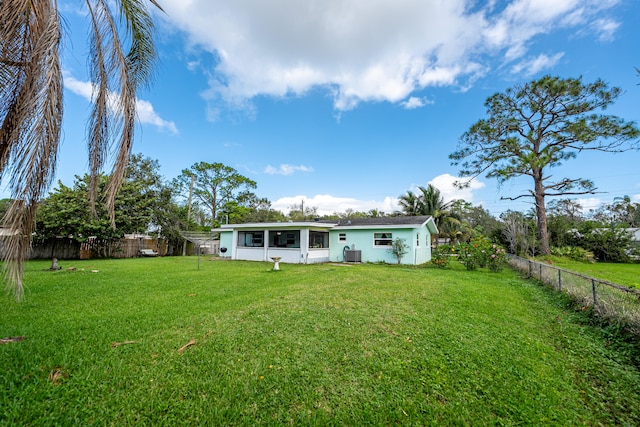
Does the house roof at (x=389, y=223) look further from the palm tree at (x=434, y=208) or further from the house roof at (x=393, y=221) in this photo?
the palm tree at (x=434, y=208)

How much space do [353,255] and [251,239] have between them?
22.1 ft

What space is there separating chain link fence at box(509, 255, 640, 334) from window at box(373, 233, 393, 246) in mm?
7870

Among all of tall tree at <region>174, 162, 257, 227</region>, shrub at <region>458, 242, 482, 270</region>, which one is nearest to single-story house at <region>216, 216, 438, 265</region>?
shrub at <region>458, 242, 482, 270</region>

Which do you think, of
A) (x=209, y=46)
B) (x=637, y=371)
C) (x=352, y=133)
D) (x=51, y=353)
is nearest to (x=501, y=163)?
(x=352, y=133)

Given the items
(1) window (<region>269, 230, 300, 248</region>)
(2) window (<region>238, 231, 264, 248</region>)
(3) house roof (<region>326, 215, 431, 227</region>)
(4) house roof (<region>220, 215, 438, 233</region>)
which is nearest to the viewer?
(4) house roof (<region>220, 215, 438, 233</region>)

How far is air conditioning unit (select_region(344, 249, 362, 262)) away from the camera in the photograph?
48.6 feet

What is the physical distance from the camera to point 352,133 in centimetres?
1712

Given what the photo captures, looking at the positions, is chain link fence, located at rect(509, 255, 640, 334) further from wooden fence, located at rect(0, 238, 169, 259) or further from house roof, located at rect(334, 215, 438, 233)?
wooden fence, located at rect(0, 238, 169, 259)

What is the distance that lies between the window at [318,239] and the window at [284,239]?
0.77 m

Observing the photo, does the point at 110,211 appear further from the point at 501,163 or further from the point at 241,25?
the point at 501,163

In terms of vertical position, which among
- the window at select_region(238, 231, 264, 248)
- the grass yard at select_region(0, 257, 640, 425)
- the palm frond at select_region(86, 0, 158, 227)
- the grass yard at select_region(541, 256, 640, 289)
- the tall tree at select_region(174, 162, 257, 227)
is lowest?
the grass yard at select_region(0, 257, 640, 425)

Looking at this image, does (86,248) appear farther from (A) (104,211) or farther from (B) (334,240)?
(B) (334,240)

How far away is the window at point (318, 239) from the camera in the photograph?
14859mm

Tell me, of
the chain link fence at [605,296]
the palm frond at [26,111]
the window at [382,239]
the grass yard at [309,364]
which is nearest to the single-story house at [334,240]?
the window at [382,239]
